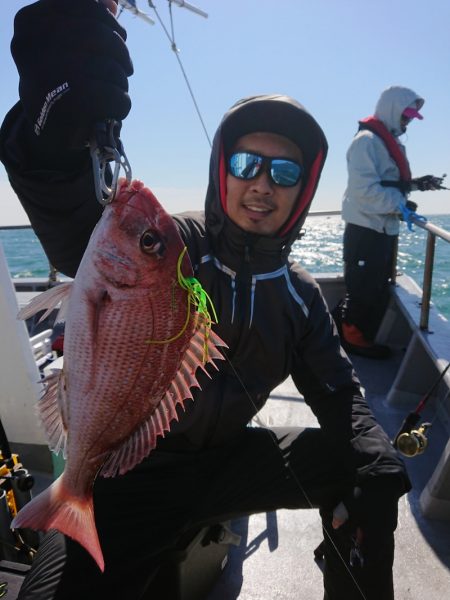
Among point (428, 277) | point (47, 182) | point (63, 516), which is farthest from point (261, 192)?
point (428, 277)

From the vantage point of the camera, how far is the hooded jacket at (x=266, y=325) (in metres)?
2.05

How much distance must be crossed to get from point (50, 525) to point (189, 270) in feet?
2.96

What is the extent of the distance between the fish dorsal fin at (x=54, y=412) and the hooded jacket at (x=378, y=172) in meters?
4.20

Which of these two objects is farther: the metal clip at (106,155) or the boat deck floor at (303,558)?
the boat deck floor at (303,558)

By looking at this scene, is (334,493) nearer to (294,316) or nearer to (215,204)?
(294,316)

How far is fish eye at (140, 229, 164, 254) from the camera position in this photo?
1291mm

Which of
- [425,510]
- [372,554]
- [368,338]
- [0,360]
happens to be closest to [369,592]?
[372,554]

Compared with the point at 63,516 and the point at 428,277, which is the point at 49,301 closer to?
the point at 63,516

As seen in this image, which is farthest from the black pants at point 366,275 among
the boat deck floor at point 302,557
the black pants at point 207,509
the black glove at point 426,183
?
the black pants at point 207,509

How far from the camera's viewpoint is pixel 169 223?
132 centimetres

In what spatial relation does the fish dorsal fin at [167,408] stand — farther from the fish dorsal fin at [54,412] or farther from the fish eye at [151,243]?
A: the fish eye at [151,243]

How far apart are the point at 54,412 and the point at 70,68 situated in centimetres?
110

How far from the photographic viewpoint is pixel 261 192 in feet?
7.27

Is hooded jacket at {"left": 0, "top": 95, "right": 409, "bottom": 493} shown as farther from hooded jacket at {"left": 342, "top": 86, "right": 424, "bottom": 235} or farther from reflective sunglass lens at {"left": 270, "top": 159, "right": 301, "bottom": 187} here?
hooded jacket at {"left": 342, "top": 86, "right": 424, "bottom": 235}
